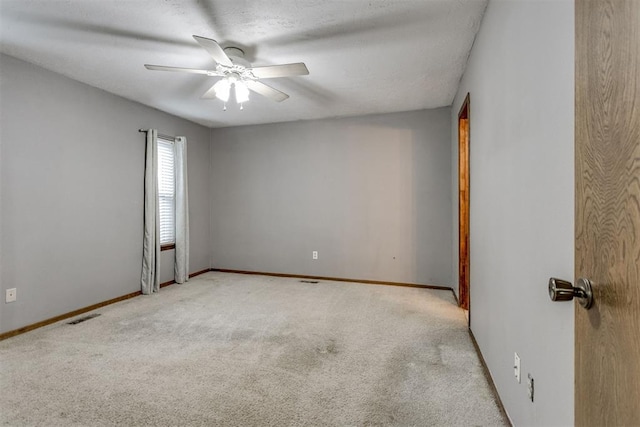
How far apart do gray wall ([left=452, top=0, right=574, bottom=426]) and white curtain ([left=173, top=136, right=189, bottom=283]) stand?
391 centimetres

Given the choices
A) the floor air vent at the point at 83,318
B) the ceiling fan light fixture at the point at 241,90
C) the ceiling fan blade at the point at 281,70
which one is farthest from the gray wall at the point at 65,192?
the ceiling fan blade at the point at 281,70

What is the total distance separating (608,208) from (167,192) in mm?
4922

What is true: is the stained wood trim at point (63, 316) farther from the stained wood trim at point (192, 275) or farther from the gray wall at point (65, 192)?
the stained wood trim at point (192, 275)

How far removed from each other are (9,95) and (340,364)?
352cm

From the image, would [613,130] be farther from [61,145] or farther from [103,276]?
[103,276]

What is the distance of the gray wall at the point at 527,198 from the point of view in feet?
3.54

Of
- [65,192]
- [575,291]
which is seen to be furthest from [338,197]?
[575,291]

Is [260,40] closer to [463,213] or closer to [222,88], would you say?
[222,88]

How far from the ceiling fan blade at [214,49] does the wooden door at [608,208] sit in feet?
6.39

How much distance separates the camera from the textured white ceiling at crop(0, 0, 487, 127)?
2.18m

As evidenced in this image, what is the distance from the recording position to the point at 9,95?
288cm

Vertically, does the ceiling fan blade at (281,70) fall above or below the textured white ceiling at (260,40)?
below

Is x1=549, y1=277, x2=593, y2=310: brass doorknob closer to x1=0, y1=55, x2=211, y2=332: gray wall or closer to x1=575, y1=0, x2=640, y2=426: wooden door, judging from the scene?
x1=575, y1=0, x2=640, y2=426: wooden door

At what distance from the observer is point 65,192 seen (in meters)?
3.37
